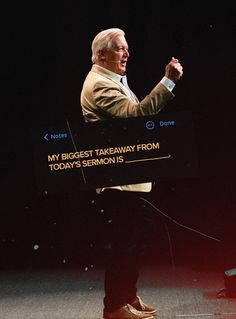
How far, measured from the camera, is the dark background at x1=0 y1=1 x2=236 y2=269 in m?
4.63

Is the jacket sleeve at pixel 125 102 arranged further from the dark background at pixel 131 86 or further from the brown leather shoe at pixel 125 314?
the dark background at pixel 131 86

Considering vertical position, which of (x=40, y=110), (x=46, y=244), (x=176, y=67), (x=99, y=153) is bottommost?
(x=46, y=244)

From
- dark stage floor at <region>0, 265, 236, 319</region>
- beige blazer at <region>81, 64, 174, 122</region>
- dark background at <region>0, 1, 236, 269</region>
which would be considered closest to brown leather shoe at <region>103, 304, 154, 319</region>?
dark stage floor at <region>0, 265, 236, 319</region>

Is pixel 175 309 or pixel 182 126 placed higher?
pixel 182 126

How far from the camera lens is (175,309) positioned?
308 cm

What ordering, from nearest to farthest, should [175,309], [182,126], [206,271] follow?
[182,126]
[175,309]
[206,271]

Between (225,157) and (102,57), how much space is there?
228cm

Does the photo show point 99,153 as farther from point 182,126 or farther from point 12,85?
point 12,85

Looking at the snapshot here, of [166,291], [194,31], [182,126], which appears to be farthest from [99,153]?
[194,31]

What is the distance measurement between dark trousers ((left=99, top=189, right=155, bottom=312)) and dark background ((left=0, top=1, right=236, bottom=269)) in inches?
72.9

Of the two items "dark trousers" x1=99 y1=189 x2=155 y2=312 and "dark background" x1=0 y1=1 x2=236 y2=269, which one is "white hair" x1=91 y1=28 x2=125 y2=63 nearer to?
"dark trousers" x1=99 y1=189 x2=155 y2=312

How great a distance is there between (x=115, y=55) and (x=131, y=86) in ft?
6.91

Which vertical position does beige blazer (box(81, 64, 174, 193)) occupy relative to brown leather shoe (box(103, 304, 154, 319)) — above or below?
above

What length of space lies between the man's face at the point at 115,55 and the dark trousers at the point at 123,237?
493 mm
